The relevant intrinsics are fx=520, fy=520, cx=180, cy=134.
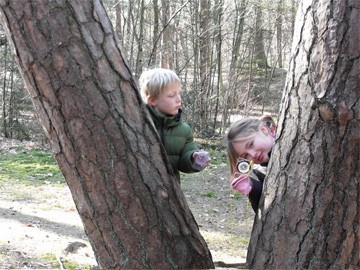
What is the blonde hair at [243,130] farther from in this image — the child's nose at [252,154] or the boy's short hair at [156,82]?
the boy's short hair at [156,82]

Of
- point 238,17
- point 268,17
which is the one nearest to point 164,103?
point 238,17

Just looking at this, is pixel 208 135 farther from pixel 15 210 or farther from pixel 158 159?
pixel 158 159

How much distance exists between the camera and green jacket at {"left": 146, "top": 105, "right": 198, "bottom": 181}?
2821mm

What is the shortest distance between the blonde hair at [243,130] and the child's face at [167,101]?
1.10ft

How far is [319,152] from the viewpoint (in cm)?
196

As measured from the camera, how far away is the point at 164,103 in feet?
9.29

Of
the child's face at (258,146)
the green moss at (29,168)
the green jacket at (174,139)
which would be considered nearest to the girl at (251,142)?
the child's face at (258,146)

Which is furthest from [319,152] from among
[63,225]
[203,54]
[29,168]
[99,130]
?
[203,54]

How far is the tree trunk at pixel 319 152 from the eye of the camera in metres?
1.90

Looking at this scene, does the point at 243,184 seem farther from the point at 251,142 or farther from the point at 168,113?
the point at 168,113

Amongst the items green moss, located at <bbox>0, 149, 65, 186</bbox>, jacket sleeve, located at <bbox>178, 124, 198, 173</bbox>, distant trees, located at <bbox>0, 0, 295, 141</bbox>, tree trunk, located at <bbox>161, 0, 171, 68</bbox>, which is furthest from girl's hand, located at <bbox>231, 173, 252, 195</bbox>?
tree trunk, located at <bbox>161, 0, 171, 68</bbox>

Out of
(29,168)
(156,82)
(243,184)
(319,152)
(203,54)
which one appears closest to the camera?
(319,152)

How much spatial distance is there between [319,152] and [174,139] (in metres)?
1.05

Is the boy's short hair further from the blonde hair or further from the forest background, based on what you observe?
the forest background
